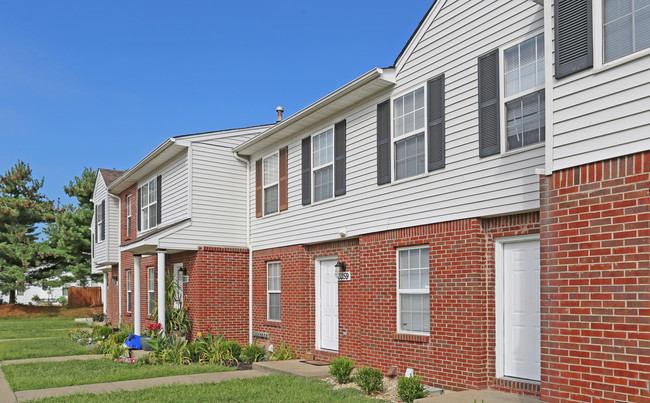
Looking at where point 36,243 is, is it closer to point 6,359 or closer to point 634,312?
point 6,359

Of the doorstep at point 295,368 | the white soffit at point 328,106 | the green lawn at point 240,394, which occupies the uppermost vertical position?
the white soffit at point 328,106

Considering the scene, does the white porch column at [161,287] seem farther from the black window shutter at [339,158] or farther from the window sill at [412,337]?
the window sill at [412,337]

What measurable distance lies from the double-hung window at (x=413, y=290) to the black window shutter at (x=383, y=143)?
142cm

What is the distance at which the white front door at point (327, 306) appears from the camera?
13.3 m

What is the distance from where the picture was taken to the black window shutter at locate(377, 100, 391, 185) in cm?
1113

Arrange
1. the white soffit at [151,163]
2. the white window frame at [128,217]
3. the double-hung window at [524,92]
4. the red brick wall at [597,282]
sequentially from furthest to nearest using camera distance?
the white window frame at [128,217] < the white soffit at [151,163] < the double-hung window at [524,92] < the red brick wall at [597,282]

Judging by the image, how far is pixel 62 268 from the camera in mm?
41438

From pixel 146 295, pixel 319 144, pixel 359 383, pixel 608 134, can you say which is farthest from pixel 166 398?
pixel 146 295

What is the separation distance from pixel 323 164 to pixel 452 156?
4388 mm

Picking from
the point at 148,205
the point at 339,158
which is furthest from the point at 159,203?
the point at 339,158

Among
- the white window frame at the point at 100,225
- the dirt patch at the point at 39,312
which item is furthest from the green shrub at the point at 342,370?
the dirt patch at the point at 39,312

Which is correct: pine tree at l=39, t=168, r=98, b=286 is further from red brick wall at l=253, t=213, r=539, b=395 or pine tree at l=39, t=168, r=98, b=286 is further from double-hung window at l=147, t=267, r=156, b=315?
red brick wall at l=253, t=213, r=539, b=395

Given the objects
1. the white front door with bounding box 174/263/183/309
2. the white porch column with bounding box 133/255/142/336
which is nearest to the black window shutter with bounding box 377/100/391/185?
the white front door with bounding box 174/263/183/309

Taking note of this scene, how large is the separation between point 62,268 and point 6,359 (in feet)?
89.8
